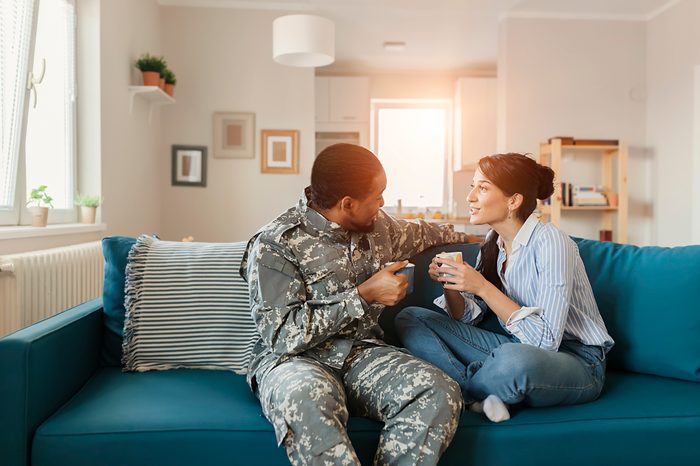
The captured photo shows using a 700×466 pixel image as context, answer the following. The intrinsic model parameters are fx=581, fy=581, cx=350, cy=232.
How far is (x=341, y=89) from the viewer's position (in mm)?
6977

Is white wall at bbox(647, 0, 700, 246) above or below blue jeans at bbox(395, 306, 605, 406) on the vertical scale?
above

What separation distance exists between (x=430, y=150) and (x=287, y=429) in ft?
21.2

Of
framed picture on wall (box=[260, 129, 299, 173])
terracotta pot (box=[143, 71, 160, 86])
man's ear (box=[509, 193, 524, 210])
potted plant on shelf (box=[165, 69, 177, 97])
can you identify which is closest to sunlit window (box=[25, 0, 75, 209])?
terracotta pot (box=[143, 71, 160, 86])

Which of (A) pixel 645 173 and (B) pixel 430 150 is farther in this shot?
(B) pixel 430 150

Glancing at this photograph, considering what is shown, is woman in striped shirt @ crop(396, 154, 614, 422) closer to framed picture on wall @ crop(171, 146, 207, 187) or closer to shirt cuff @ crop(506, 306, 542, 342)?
shirt cuff @ crop(506, 306, 542, 342)

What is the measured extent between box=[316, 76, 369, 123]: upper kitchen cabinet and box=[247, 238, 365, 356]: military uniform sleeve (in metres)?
5.54

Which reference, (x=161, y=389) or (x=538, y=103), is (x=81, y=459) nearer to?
(x=161, y=389)

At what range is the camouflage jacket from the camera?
156cm

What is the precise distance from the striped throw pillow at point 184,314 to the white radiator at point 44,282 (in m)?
0.78

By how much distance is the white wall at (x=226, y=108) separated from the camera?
5.15 metres

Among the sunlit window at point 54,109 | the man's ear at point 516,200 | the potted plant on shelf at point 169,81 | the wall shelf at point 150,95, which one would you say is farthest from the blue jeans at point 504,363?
the potted plant on shelf at point 169,81

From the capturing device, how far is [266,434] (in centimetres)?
143

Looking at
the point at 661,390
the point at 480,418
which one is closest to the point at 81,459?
the point at 480,418

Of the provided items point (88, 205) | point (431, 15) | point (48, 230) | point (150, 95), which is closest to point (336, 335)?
point (48, 230)
